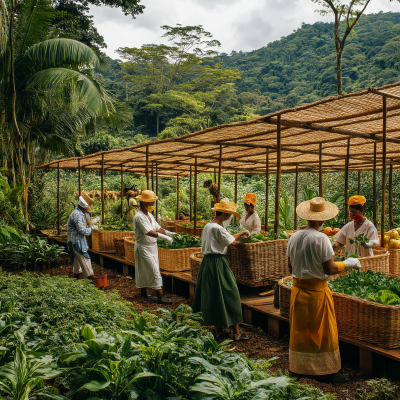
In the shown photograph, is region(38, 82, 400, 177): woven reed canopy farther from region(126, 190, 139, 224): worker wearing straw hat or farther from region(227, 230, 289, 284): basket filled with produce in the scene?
region(227, 230, 289, 284): basket filled with produce

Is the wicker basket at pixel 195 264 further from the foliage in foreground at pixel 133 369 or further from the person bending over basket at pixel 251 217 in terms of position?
the foliage in foreground at pixel 133 369

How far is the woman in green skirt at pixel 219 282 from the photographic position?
430cm

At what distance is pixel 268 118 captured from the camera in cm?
482

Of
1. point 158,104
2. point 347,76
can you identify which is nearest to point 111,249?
point 158,104

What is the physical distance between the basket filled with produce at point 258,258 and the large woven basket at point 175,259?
1.59m

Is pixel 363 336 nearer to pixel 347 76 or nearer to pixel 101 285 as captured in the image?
pixel 101 285

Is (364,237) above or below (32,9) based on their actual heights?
below

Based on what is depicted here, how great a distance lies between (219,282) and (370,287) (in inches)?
62.6

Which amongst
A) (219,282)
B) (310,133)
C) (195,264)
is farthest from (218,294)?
(310,133)

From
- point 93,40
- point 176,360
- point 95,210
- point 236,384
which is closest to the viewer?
point 236,384

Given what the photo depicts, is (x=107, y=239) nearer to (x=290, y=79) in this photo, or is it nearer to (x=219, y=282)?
(x=219, y=282)

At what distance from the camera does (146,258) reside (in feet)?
20.0

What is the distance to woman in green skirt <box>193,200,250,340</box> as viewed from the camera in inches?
169

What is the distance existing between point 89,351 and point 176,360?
57 cm
